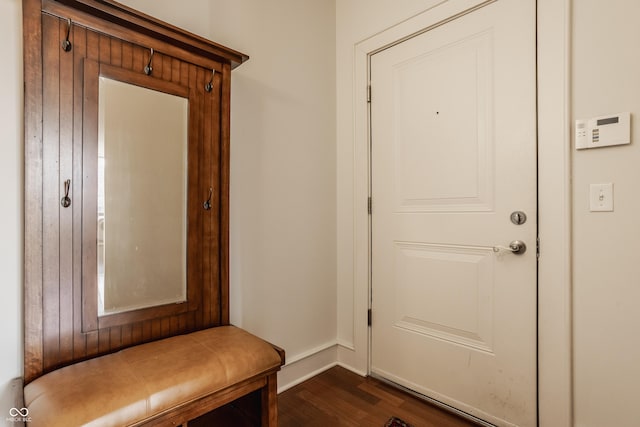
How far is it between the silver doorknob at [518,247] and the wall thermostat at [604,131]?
0.45m

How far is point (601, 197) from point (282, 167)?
1.49 meters

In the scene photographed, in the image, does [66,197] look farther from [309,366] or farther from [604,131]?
[604,131]

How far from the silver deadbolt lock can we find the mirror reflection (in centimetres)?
149

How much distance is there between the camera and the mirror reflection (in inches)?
47.4

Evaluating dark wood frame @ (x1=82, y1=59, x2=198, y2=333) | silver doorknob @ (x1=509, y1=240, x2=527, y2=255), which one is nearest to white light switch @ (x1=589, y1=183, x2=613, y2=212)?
silver doorknob @ (x1=509, y1=240, x2=527, y2=255)

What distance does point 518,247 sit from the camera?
148 centimetres

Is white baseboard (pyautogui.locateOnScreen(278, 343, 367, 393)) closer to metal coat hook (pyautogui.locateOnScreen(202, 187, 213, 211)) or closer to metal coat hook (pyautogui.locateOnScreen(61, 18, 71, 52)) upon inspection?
metal coat hook (pyautogui.locateOnScreen(202, 187, 213, 211))

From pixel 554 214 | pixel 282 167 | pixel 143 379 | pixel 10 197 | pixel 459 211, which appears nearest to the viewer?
pixel 143 379

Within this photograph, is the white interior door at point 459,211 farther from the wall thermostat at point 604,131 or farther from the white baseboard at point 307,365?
the white baseboard at point 307,365

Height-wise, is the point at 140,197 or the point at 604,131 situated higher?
the point at 604,131

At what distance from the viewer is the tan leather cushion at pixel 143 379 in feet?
2.77

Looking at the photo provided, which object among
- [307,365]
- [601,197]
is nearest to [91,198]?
[307,365]

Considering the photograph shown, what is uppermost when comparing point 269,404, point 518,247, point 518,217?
point 518,217

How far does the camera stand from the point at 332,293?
2.22m
